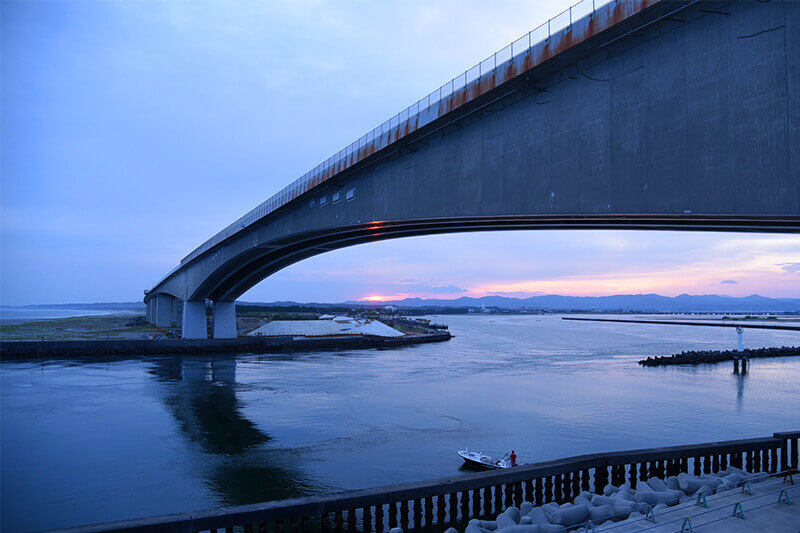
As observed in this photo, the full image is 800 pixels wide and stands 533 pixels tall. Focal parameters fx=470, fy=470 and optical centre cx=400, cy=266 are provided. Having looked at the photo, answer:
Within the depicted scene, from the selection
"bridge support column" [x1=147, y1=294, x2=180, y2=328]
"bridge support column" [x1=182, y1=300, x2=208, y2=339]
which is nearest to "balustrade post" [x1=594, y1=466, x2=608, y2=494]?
"bridge support column" [x1=182, y1=300, x2=208, y2=339]

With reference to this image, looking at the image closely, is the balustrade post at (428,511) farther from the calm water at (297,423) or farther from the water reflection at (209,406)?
the water reflection at (209,406)

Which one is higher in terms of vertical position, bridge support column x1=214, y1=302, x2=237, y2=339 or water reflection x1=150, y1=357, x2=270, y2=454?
bridge support column x1=214, y1=302, x2=237, y2=339

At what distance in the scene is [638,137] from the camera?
10.9 m

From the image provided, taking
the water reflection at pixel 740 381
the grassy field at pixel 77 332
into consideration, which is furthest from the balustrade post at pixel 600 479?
the grassy field at pixel 77 332

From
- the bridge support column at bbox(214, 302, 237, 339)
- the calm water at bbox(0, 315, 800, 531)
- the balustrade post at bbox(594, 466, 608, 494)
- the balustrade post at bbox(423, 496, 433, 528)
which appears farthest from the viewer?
the bridge support column at bbox(214, 302, 237, 339)

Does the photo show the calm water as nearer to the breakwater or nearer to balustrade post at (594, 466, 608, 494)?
the breakwater

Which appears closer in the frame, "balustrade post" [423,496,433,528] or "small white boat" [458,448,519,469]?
"balustrade post" [423,496,433,528]

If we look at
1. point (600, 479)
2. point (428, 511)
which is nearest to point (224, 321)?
point (428, 511)

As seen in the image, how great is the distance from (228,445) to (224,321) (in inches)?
1719

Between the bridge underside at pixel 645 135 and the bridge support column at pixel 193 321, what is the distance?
44613 millimetres

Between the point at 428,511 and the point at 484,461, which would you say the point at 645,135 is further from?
the point at 484,461

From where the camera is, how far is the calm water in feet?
47.0

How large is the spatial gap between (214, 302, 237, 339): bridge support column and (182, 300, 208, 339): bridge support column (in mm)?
2350

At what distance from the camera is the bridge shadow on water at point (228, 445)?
14.0 meters
